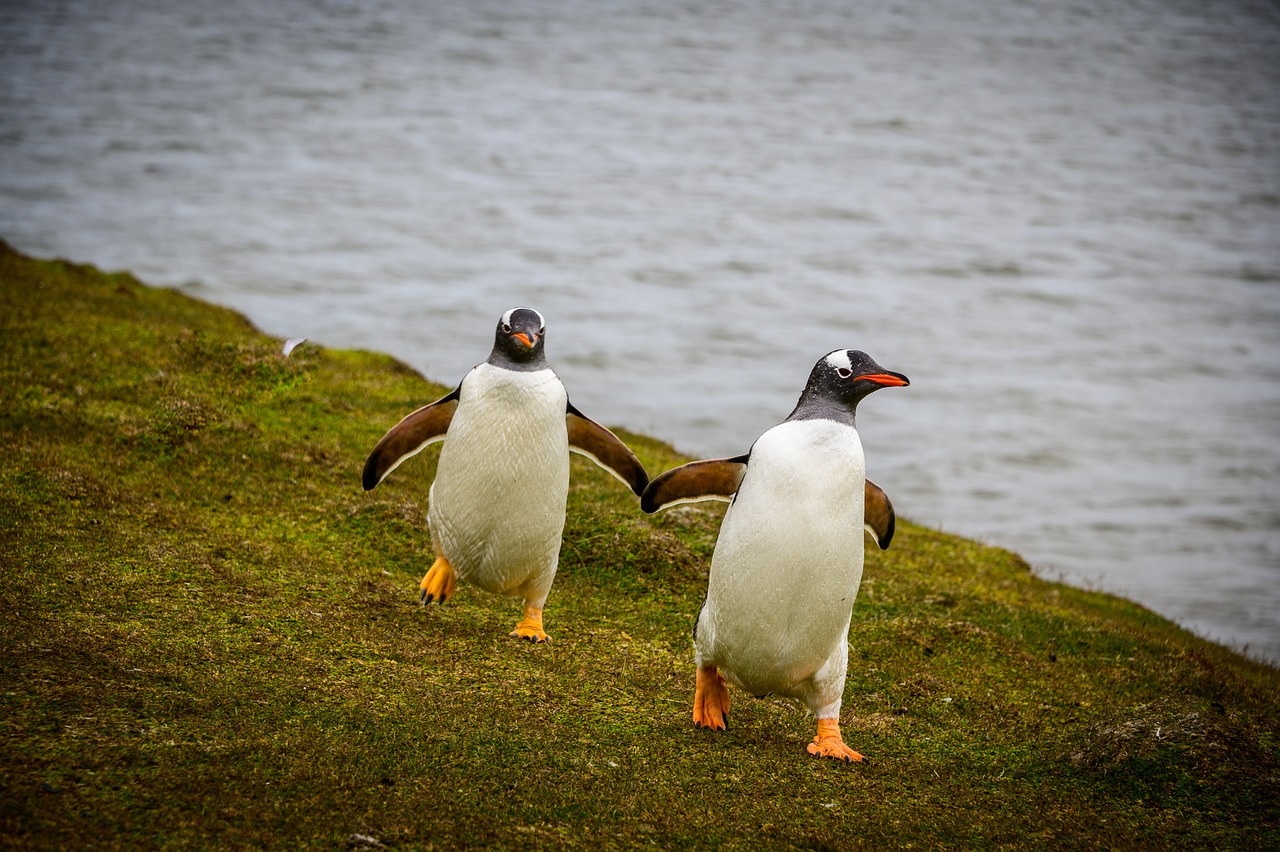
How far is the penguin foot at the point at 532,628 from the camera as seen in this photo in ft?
23.8

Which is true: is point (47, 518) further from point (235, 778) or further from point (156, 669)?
point (235, 778)

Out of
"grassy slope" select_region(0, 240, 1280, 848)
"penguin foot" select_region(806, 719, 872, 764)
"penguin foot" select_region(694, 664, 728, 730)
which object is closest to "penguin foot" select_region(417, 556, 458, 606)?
"grassy slope" select_region(0, 240, 1280, 848)

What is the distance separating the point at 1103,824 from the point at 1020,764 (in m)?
0.73

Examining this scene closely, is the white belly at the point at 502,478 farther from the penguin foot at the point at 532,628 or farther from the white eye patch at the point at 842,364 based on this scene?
the white eye patch at the point at 842,364

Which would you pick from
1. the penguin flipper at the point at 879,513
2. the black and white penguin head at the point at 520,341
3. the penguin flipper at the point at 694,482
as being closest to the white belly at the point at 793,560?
the penguin flipper at the point at 694,482

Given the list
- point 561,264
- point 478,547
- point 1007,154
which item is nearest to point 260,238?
point 561,264

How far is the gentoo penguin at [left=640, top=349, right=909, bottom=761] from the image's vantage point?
588 cm

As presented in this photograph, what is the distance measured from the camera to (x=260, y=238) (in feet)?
154

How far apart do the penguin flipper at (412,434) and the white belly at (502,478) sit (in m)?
0.31

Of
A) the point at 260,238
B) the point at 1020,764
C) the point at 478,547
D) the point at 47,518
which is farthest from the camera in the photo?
the point at 260,238

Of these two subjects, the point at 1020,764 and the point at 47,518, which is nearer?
the point at 1020,764

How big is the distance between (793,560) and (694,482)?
0.83 metres

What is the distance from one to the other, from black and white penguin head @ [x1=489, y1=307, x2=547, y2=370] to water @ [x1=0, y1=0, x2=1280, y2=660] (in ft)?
14.6

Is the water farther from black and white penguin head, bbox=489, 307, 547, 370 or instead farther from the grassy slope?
black and white penguin head, bbox=489, 307, 547, 370
